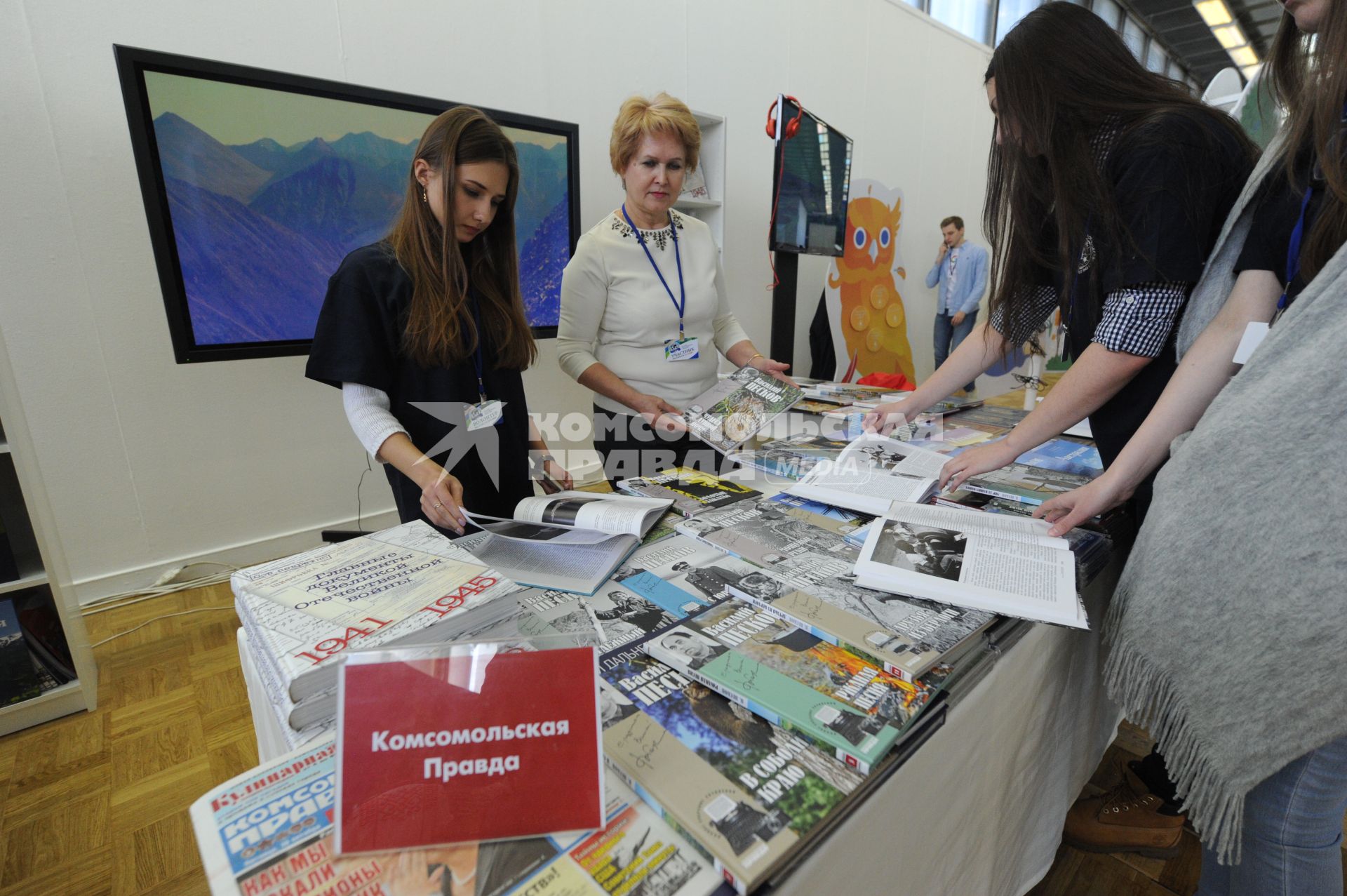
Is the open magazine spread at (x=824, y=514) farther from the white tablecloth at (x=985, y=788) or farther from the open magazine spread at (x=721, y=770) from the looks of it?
the open magazine spread at (x=721, y=770)

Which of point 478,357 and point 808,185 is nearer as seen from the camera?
point 478,357

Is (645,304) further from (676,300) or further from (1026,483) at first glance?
(1026,483)

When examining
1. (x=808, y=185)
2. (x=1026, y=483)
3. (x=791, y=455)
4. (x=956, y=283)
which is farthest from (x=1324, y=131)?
(x=956, y=283)

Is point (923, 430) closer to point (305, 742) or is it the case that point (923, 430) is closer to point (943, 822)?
point (943, 822)

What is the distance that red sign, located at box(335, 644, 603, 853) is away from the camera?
0.46 meters

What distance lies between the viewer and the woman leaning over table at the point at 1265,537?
0.61 meters

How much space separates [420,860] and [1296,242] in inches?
42.6

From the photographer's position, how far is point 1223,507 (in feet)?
2.21

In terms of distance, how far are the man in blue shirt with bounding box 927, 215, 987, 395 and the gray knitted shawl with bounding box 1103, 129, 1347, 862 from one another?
186 inches

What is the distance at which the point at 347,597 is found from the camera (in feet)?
2.26

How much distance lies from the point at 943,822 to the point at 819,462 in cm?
73

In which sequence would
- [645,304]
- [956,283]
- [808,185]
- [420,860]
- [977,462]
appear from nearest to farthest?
[420,860] → [977,462] → [645,304] → [808,185] → [956,283]

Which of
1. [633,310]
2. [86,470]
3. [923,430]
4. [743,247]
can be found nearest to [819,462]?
[923,430]

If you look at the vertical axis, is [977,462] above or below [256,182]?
below
